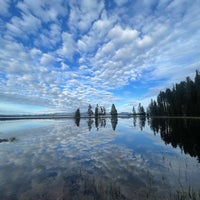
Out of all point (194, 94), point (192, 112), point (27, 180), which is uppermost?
point (194, 94)

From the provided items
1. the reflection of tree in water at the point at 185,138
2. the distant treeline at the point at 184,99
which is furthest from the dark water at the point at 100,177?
the distant treeline at the point at 184,99

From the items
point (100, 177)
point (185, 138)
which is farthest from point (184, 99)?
point (100, 177)

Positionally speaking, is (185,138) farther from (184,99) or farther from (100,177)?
(184,99)

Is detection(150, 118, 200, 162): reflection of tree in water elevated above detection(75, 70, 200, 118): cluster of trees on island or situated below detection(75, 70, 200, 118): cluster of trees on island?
below

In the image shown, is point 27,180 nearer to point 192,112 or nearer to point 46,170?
point 46,170

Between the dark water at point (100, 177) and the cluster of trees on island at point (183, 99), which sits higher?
the cluster of trees on island at point (183, 99)

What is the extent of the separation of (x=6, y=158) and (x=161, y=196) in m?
15.9

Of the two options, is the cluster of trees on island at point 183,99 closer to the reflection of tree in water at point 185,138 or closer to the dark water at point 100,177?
the reflection of tree in water at point 185,138

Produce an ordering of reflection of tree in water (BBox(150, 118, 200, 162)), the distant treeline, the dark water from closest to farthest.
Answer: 1. the dark water
2. reflection of tree in water (BBox(150, 118, 200, 162))
3. the distant treeline

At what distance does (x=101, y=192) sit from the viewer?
359 inches

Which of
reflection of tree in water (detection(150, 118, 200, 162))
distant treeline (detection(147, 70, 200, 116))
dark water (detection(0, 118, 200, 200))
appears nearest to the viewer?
dark water (detection(0, 118, 200, 200))

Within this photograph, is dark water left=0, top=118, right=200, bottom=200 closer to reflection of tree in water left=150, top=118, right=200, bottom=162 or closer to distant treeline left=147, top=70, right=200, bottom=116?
reflection of tree in water left=150, top=118, right=200, bottom=162

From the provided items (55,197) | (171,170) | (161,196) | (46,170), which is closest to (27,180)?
(46,170)

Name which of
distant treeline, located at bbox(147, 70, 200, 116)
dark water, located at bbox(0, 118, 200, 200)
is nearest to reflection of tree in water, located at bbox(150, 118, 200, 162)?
dark water, located at bbox(0, 118, 200, 200)
